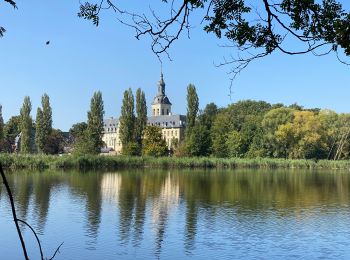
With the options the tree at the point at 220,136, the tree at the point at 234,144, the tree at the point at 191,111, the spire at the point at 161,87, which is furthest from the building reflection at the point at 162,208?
the spire at the point at 161,87

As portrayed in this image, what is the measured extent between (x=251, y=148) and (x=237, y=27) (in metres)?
63.3

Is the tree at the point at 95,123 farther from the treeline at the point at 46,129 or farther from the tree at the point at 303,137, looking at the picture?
the tree at the point at 303,137

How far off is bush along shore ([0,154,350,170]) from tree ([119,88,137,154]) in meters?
5.85

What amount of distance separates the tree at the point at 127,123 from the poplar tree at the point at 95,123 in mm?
2880

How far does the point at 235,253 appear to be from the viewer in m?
12.6

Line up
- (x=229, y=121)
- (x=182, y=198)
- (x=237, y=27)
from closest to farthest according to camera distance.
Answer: (x=237, y=27) < (x=182, y=198) < (x=229, y=121)

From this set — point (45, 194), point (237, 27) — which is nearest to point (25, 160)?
point (45, 194)

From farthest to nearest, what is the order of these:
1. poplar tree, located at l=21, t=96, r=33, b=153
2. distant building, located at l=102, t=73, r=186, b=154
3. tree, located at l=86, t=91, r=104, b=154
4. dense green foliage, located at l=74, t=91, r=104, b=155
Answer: distant building, located at l=102, t=73, r=186, b=154 < poplar tree, located at l=21, t=96, r=33, b=153 < tree, located at l=86, t=91, r=104, b=154 < dense green foliage, located at l=74, t=91, r=104, b=155

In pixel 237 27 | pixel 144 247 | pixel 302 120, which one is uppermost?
pixel 302 120

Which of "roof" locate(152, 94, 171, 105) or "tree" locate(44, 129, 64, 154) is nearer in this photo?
"tree" locate(44, 129, 64, 154)

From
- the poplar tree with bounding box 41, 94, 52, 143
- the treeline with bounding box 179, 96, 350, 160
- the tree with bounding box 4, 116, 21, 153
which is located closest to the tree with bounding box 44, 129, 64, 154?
the tree with bounding box 4, 116, 21, 153

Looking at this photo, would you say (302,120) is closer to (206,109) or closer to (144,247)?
(206,109)

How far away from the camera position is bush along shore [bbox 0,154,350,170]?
1909 inches

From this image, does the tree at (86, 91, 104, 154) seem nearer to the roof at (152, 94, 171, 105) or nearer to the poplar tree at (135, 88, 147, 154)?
the poplar tree at (135, 88, 147, 154)
